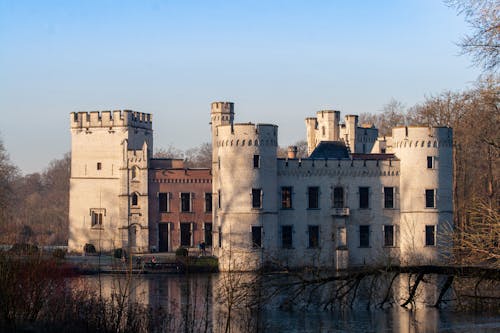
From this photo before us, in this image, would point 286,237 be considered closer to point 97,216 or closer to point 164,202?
point 164,202

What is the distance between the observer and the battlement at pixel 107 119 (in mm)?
54375

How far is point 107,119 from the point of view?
54656 mm

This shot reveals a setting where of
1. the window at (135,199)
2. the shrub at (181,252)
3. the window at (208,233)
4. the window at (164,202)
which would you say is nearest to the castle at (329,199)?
the shrub at (181,252)

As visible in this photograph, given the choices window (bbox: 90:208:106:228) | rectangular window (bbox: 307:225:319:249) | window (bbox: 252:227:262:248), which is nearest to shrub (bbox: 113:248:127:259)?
window (bbox: 90:208:106:228)

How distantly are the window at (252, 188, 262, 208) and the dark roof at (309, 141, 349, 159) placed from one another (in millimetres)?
4744

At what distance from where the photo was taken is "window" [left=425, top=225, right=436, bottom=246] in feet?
143

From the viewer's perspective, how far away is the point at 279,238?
1716 inches

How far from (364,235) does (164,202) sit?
1280cm

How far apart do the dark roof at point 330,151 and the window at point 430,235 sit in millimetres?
5510

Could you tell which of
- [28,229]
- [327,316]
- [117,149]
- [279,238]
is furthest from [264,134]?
[28,229]

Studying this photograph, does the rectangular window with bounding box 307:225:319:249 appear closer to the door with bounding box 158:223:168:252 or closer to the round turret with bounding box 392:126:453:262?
the round turret with bounding box 392:126:453:262

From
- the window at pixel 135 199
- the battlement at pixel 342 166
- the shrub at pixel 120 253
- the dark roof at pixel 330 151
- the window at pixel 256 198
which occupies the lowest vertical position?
the shrub at pixel 120 253

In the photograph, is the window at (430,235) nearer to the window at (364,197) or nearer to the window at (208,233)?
the window at (364,197)

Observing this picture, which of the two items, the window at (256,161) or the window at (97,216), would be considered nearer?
the window at (256,161)
